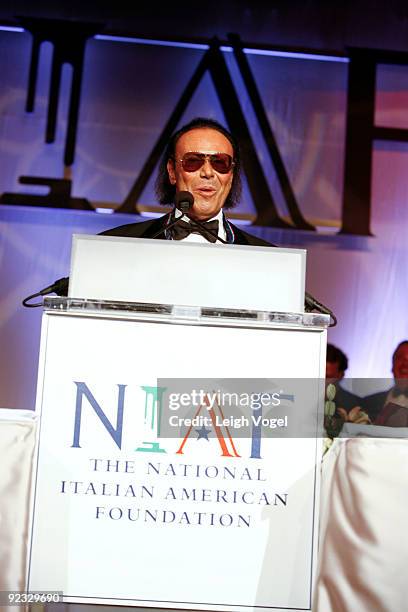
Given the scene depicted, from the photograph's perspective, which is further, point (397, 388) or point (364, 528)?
point (397, 388)

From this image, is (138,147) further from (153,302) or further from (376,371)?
(153,302)

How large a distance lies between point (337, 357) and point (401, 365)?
→ 13.1 inches

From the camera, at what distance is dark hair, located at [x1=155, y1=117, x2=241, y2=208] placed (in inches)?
93.6

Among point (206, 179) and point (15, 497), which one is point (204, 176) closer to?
point (206, 179)

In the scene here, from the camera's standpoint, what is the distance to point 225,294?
1.35m

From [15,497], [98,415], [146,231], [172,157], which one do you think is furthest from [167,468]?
[172,157]

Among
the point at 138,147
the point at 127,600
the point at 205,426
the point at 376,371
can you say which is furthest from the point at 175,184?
the point at 376,371

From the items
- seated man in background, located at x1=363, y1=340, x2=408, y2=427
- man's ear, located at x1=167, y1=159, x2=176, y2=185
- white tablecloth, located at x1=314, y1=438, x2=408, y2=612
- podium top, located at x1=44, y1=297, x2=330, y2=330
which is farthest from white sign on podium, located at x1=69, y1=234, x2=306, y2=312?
seated man in background, located at x1=363, y1=340, x2=408, y2=427

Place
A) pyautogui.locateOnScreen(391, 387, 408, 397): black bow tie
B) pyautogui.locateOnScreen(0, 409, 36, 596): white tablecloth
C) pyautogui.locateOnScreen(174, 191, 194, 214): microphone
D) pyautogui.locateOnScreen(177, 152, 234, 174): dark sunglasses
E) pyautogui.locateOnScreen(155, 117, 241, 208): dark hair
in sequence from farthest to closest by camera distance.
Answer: pyautogui.locateOnScreen(391, 387, 408, 397): black bow tie, pyautogui.locateOnScreen(155, 117, 241, 208): dark hair, pyautogui.locateOnScreen(177, 152, 234, 174): dark sunglasses, pyautogui.locateOnScreen(174, 191, 194, 214): microphone, pyautogui.locateOnScreen(0, 409, 36, 596): white tablecloth

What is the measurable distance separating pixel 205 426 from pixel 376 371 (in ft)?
10.7

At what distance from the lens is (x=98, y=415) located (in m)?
1.28

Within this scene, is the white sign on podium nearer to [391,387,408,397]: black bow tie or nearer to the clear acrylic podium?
the clear acrylic podium

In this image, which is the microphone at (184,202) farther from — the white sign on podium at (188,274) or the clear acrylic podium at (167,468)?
the clear acrylic podium at (167,468)

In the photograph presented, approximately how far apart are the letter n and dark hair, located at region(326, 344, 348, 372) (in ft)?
9.81
